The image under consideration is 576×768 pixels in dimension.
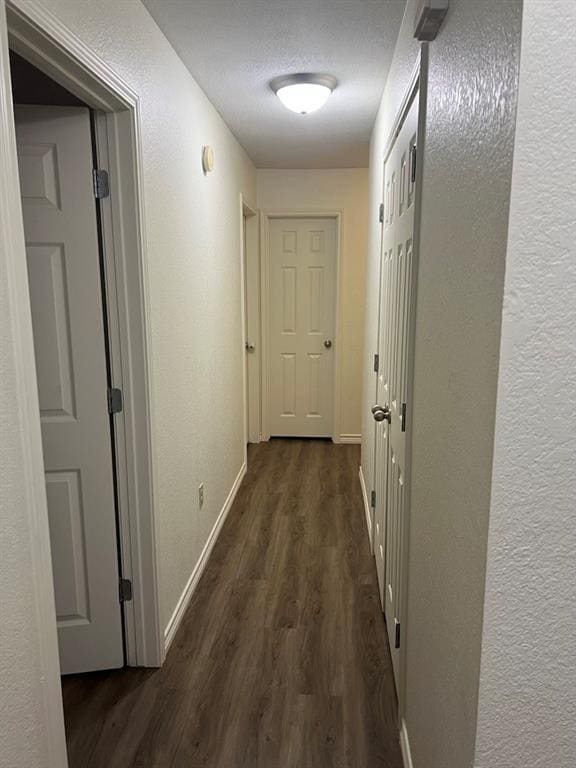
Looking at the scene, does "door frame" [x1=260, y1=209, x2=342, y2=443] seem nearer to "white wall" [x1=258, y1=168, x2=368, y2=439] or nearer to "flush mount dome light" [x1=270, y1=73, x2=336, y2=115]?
"white wall" [x1=258, y1=168, x2=368, y2=439]

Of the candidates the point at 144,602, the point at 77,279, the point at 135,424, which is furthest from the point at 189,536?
the point at 77,279

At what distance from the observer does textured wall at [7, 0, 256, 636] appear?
6.24ft

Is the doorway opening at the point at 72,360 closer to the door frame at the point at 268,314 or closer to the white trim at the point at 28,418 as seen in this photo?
the white trim at the point at 28,418

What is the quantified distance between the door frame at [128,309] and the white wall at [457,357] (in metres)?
0.95

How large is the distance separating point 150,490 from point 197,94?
75.6 inches

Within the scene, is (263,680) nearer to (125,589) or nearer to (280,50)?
(125,589)

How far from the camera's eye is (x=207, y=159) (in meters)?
2.87

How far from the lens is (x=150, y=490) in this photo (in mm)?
2080

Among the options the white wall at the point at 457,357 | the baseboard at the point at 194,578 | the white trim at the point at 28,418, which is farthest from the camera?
the baseboard at the point at 194,578

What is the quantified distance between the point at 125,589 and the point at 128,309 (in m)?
1.06

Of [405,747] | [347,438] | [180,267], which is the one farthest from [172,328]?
[347,438]

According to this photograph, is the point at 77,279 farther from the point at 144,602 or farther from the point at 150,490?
the point at 144,602

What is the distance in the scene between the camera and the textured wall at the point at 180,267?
6.24 ft

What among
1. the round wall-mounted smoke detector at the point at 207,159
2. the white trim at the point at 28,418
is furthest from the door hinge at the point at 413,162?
the round wall-mounted smoke detector at the point at 207,159
